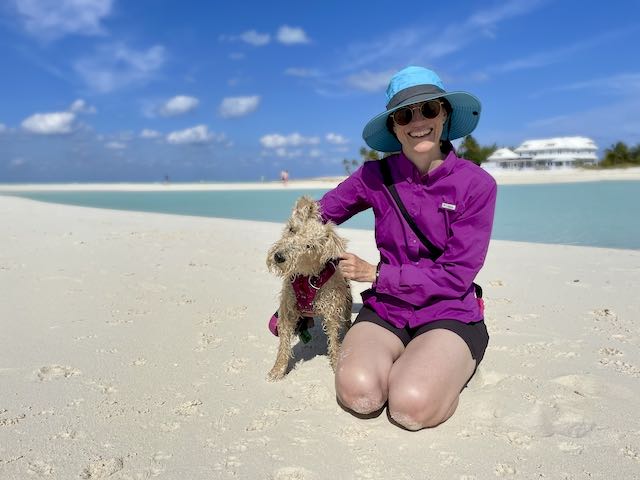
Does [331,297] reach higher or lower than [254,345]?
higher

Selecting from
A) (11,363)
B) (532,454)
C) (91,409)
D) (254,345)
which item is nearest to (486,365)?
(532,454)

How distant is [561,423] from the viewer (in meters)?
2.84

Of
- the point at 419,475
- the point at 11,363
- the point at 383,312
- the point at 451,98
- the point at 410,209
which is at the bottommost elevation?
the point at 419,475

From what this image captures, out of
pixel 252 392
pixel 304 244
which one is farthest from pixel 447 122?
pixel 252 392

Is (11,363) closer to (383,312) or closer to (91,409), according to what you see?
(91,409)

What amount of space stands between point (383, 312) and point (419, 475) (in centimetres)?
127

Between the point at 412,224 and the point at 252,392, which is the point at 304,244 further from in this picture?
the point at 252,392

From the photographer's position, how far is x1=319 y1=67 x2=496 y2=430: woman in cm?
293

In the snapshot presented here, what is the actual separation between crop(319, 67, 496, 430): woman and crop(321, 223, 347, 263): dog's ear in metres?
0.07

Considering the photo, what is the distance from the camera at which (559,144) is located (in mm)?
85938

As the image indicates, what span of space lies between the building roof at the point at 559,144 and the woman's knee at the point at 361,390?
3705 inches

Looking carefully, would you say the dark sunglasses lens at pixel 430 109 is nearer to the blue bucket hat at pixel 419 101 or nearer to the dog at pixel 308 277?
the blue bucket hat at pixel 419 101

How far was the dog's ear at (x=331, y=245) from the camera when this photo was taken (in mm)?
3029

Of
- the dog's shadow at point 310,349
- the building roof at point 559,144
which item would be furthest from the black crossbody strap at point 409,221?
the building roof at point 559,144
